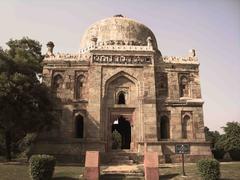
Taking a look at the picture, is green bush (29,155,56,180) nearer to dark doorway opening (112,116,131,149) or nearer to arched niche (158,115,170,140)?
arched niche (158,115,170,140)

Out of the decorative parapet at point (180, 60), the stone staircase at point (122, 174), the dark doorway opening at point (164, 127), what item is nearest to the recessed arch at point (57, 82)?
the dark doorway opening at point (164, 127)

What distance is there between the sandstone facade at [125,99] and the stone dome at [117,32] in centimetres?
142

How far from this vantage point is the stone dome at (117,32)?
2541 cm

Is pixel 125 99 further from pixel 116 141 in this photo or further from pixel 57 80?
pixel 116 141

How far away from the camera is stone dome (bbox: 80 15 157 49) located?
2541cm

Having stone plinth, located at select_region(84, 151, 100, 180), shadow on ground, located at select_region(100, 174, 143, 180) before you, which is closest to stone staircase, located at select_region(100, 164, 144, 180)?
shadow on ground, located at select_region(100, 174, 143, 180)

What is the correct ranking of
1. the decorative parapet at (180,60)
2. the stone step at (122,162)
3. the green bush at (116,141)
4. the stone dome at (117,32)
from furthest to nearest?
the green bush at (116,141) < the stone dome at (117,32) < the decorative parapet at (180,60) < the stone step at (122,162)

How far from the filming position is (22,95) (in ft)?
61.2

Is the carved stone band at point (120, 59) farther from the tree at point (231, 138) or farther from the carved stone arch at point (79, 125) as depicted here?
the tree at point (231, 138)

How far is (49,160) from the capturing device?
43.4 feet

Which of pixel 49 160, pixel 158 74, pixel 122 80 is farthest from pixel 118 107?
pixel 49 160

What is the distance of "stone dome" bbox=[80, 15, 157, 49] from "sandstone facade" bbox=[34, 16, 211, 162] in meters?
1.42

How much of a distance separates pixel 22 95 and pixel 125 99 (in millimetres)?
7637

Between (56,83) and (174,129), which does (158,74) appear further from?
(56,83)
